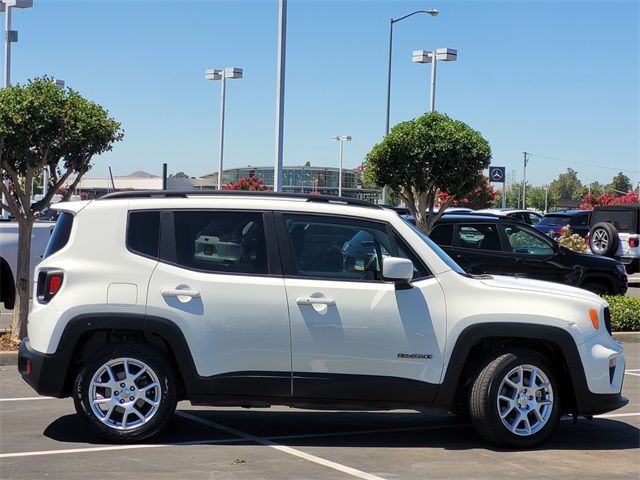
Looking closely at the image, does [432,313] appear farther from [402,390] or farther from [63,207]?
[63,207]

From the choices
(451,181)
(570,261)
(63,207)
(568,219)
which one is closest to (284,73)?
(451,181)

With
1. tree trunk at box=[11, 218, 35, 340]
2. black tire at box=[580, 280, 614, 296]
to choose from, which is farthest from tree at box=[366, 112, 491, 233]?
tree trunk at box=[11, 218, 35, 340]

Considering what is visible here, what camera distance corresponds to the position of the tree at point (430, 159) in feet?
52.1

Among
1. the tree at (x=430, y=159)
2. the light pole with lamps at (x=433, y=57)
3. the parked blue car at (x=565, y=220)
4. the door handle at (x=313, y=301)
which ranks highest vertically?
the light pole with lamps at (x=433, y=57)

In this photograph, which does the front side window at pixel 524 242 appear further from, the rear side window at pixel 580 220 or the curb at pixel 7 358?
the rear side window at pixel 580 220

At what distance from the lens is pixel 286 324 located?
656 centimetres

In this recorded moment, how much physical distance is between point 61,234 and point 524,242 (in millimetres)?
9554

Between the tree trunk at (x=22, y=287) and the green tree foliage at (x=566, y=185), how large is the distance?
516ft

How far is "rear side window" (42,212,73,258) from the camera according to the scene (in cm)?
682

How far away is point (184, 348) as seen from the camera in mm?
6547

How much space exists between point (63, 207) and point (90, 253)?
1.80ft

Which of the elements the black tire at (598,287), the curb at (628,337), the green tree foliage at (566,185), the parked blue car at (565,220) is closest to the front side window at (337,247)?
the curb at (628,337)

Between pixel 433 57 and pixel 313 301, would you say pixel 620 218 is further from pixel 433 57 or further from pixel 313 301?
pixel 313 301

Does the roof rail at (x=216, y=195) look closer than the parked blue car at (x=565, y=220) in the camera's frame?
Yes
